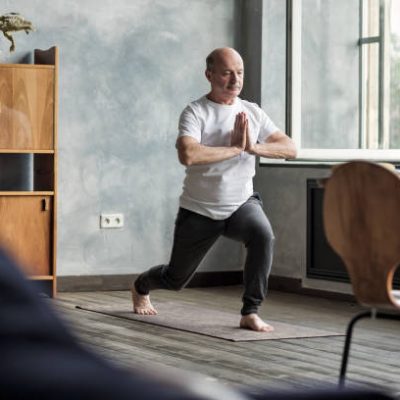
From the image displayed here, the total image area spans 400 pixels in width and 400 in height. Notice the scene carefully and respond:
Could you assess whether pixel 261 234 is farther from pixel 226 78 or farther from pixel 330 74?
pixel 330 74

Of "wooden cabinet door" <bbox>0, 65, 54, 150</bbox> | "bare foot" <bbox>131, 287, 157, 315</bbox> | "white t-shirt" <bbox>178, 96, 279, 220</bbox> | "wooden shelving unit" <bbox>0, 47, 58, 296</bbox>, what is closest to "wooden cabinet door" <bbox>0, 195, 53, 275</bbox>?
"wooden shelving unit" <bbox>0, 47, 58, 296</bbox>

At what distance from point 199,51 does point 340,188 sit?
4.79 metres

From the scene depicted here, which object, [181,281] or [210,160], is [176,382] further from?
[181,281]

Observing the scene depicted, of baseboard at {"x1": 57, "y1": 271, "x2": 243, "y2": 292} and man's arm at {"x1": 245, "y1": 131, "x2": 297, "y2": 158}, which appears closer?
man's arm at {"x1": 245, "y1": 131, "x2": 297, "y2": 158}

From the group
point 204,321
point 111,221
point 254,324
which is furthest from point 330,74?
point 254,324

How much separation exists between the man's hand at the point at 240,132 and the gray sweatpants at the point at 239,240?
0.33 meters

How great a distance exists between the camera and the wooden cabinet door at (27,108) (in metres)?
6.23

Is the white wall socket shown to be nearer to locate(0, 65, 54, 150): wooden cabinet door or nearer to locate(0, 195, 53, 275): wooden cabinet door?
locate(0, 195, 53, 275): wooden cabinet door

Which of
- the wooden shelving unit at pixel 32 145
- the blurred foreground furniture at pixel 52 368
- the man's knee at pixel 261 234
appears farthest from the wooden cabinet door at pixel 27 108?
the blurred foreground furniture at pixel 52 368

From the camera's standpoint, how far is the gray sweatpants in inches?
191

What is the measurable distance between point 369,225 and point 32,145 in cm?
417

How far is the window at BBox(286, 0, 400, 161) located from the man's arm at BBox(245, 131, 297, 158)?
1.51 metres

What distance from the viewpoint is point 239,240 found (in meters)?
4.92

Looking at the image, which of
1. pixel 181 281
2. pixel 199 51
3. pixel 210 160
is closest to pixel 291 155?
pixel 210 160
